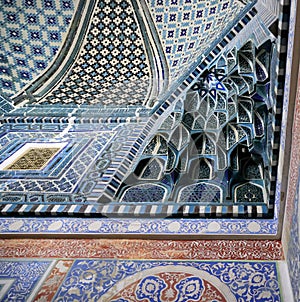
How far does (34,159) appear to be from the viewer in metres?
3.32

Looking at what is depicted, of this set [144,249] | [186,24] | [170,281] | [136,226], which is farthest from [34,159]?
[186,24]

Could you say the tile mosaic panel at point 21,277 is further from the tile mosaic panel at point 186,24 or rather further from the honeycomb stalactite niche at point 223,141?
the tile mosaic panel at point 186,24

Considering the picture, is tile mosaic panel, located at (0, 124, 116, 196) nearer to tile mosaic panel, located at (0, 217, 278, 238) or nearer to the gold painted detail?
the gold painted detail

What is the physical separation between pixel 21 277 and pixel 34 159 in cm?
137

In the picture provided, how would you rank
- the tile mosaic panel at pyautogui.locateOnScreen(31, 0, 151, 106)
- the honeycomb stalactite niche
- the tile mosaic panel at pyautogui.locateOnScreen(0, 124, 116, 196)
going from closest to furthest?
the honeycomb stalactite niche → the tile mosaic panel at pyautogui.locateOnScreen(0, 124, 116, 196) → the tile mosaic panel at pyautogui.locateOnScreen(31, 0, 151, 106)

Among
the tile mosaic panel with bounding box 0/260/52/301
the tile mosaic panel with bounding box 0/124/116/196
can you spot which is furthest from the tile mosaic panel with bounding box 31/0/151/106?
the tile mosaic panel with bounding box 0/260/52/301

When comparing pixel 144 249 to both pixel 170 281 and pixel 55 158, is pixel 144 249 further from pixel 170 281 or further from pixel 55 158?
pixel 55 158

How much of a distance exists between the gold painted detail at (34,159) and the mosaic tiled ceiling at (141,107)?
1 cm

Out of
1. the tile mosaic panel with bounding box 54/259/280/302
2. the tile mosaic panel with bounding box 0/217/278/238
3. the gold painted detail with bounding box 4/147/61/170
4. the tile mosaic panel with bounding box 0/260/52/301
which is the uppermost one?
the gold painted detail with bounding box 4/147/61/170

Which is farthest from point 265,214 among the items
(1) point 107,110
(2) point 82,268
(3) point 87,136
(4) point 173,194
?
(1) point 107,110

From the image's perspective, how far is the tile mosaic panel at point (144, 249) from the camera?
212cm

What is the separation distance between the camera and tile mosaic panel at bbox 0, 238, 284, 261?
212cm

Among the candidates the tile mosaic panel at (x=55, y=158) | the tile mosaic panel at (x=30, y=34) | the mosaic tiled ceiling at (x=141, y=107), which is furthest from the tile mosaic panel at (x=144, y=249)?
the tile mosaic panel at (x=30, y=34)

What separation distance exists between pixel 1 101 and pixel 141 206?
2.23 metres
